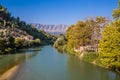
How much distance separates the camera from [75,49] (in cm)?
8288

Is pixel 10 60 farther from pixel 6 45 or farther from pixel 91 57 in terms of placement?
pixel 91 57

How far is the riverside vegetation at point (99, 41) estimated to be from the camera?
37759 mm

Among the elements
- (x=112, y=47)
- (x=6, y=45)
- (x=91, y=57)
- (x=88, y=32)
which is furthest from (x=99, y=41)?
(x=6, y=45)

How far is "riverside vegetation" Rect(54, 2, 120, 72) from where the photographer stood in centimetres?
3776

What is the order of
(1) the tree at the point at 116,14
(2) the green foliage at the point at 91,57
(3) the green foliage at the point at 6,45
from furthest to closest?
(3) the green foliage at the point at 6,45, (2) the green foliage at the point at 91,57, (1) the tree at the point at 116,14

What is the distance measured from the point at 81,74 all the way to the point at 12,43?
158 feet

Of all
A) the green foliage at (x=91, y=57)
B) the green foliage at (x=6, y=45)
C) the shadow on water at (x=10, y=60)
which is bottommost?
the shadow on water at (x=10, y=60)

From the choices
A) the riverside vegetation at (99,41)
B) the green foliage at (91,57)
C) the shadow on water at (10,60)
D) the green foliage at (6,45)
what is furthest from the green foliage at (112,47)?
the green foliage at (6,45)

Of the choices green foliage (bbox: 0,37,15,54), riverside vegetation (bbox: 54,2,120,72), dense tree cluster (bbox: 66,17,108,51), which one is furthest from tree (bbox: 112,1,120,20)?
green foliage (bbox: 0,37,15,54)

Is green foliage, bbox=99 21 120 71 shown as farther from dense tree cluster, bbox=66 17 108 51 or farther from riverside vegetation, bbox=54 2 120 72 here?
dense tree cluster, bbox=66 17 108 51

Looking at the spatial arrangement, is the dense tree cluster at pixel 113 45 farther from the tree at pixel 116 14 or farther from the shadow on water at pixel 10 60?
the shadow on water at pixel 10 60

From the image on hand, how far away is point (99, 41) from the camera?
54.6 m

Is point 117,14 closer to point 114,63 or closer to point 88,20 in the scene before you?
point 114,63

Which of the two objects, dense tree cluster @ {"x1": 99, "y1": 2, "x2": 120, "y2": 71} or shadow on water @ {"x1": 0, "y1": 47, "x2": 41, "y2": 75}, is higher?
dense tree cluster @ {"x1": 99, "y1": 2, "x2": 120, "y2": 71}
